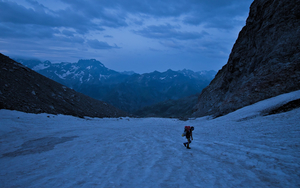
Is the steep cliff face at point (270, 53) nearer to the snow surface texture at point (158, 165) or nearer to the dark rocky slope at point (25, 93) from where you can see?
the snow surface texture at point (158, 165)

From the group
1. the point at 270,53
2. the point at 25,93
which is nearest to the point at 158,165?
the point at 270,53

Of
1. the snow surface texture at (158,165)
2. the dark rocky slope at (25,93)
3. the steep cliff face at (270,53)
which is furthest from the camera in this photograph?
the dark rocky slope at (25,93)

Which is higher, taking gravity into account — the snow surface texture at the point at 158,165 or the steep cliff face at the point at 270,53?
the steep cliff face at the point at 270,53

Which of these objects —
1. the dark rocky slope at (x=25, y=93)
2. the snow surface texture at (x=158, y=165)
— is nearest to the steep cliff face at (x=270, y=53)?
the snow surface texture at (x=158, y=165)

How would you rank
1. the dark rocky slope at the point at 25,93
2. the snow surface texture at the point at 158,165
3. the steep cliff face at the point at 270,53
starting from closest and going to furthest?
the snow surface texture at the point at 158,165 → the steep cliff face at the point at 270,53 → the dark rocky slope at the point at 25,93

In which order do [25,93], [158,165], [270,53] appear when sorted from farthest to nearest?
[25,93] < [270,53] < [158,165]

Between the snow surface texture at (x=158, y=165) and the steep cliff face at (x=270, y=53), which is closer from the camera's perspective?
the snow surface texture at (x=158, y=165)

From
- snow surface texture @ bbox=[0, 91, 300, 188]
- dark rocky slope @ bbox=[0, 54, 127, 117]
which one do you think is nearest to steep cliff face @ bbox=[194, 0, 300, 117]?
snow surface texture @ bbox=[0, 91, 300, 188]

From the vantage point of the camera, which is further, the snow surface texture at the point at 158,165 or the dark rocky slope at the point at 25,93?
the dark rocky slope at the point at 25,93

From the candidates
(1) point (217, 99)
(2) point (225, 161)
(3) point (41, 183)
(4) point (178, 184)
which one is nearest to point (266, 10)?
(1) point (217, 99)

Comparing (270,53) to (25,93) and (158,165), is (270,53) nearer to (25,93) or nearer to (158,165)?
(158,165)

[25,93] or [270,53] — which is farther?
[25,93]

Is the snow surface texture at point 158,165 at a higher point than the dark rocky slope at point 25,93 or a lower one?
lower

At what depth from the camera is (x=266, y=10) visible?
26891 millimetres
